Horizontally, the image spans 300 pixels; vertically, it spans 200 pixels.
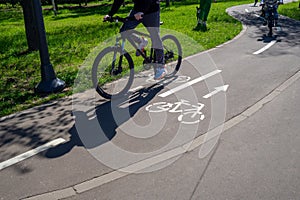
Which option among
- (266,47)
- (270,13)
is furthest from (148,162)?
(270,13)

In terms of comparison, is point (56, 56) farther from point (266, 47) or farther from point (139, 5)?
point (266, 47)

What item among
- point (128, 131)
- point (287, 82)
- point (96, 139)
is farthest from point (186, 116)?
point (287, 82)

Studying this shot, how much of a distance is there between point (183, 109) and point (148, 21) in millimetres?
1936

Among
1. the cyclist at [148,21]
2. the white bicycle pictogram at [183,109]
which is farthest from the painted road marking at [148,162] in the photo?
the cyclist at [148,21]

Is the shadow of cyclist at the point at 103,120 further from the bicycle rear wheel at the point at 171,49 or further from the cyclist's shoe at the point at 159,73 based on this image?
the bicycle rear wheel at the point at 171,49

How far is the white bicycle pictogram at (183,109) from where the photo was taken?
4.94 meters

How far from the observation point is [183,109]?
530 cm

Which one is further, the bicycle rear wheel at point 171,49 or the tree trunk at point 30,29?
the tree trunk at point 30,29

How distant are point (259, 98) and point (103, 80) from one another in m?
2.95

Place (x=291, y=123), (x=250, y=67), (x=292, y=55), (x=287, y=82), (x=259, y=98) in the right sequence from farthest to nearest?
(x=292, y=55) < (x=250, y=67) < (x=287, y=82) < (x=259, y=98) < (x=291, y=123)

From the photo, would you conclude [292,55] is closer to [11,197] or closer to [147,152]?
[147,152]

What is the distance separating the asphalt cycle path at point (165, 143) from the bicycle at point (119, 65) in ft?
0.95

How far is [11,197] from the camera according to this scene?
3.30m

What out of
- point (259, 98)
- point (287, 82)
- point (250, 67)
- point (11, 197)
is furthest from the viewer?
point (250, 67)
